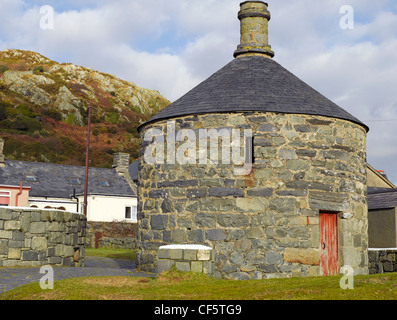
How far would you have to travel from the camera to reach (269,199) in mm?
11695

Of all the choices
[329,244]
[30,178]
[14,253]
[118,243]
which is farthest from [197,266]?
[30,178]

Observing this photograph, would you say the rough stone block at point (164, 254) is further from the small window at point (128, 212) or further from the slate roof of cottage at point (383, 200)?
the small window at point (128, 212)

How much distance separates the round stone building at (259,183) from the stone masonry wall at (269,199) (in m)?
0.02

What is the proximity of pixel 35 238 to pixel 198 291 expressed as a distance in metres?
6.40

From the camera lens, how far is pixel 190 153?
12344 millimetres

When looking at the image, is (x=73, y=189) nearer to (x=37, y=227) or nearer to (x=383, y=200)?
(x=383, y=200)

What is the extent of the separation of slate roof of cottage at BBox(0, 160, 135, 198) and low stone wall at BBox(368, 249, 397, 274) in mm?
21682

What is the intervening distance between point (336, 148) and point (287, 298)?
641cm

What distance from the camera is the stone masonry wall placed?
456 inches

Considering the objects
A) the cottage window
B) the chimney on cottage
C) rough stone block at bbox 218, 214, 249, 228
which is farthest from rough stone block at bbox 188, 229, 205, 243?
the chimney on cottage

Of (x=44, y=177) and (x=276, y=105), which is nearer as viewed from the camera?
(x=276, y=105)

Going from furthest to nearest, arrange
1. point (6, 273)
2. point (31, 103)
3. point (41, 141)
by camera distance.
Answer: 1. point (31, 103)
2. point (41, 141)
3. point (6, 273)
